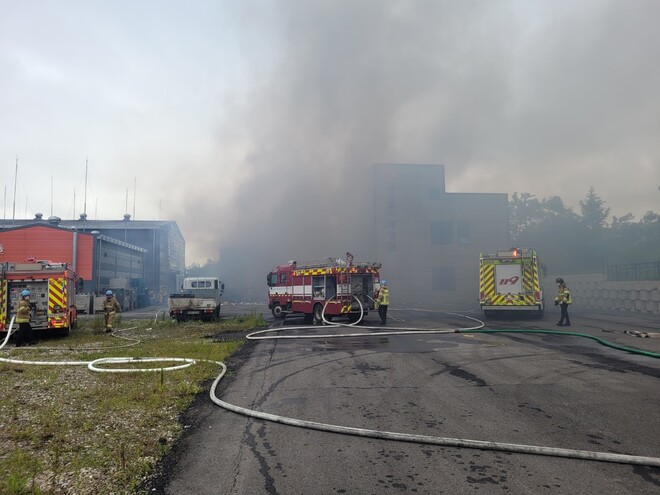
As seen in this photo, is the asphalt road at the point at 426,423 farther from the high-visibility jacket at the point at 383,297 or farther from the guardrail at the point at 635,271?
the guardrail at the point at 635,271

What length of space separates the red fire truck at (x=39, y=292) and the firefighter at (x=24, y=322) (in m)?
0.90

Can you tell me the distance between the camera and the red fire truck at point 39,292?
39.5ft

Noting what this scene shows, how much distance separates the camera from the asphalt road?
317 centimetres

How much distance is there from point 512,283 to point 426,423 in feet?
44.8

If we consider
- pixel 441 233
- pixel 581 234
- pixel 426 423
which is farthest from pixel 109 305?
pixel 581 234

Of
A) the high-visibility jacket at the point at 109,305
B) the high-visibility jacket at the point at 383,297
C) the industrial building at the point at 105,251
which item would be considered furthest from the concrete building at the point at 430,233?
the high-visibility jacket at the point at 109,305

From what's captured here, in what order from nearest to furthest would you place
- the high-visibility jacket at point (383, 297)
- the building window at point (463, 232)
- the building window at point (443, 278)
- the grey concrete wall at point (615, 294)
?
the high-visibility jacket at point (383, 297) < the grey concrete wall at point (615, 294) < the building window at point (443, 278) < the building window at point (463, 232)

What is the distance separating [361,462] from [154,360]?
5.36 metres

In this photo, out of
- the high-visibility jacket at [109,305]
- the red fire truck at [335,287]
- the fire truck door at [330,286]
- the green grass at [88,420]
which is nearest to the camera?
the green grass at [88,420]

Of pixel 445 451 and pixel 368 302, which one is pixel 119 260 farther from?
pixel 445 451

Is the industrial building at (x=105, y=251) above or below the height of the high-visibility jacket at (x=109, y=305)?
above

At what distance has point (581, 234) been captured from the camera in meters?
44.2

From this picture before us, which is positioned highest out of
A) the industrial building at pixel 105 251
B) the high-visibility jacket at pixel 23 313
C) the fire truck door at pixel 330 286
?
the industrial building at pixel 105 251

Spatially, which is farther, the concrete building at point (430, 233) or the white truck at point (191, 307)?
the concrete building at point (430, 233)
